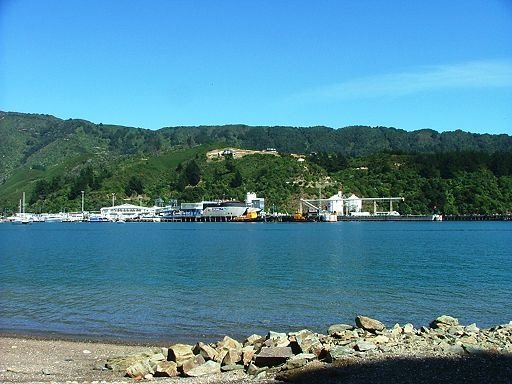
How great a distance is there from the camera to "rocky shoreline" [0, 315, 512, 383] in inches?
523

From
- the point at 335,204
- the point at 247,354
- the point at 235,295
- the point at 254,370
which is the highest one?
the point at 335,204

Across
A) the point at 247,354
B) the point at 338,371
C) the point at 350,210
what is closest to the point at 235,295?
the point at 247,354

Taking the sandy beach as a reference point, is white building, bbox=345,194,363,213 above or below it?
above

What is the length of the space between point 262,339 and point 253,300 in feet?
37.7

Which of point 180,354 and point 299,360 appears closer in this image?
point 299,360

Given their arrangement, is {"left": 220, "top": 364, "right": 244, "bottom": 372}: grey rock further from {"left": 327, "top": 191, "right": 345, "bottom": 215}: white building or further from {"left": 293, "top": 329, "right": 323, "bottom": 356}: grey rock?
{"left": 327, "top": 191, "right": 345, "bottom": 215}: white building

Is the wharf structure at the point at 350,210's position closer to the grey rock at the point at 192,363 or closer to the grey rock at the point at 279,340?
the grey rock at the point at 279,340

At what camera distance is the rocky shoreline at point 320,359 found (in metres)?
13.3

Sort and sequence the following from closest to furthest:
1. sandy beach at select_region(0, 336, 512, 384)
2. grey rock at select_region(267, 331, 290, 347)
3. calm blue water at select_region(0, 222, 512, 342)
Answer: sandy beach at select_region(0, 336, 512, 384), grey rock at select_region(267, 331, 290, 347), calm blue water at select_region(0, 222, 512, 342)

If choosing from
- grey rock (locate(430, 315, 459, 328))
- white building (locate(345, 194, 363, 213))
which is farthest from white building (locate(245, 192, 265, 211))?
grey rock (locate(430, 315, 459, 328))

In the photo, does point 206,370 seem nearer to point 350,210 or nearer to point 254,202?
point 254,202

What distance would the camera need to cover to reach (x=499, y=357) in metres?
14.1

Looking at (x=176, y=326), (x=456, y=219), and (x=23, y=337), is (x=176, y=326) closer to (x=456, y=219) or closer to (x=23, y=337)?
(x=23, y=337)

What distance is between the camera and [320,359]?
14.4 meters
